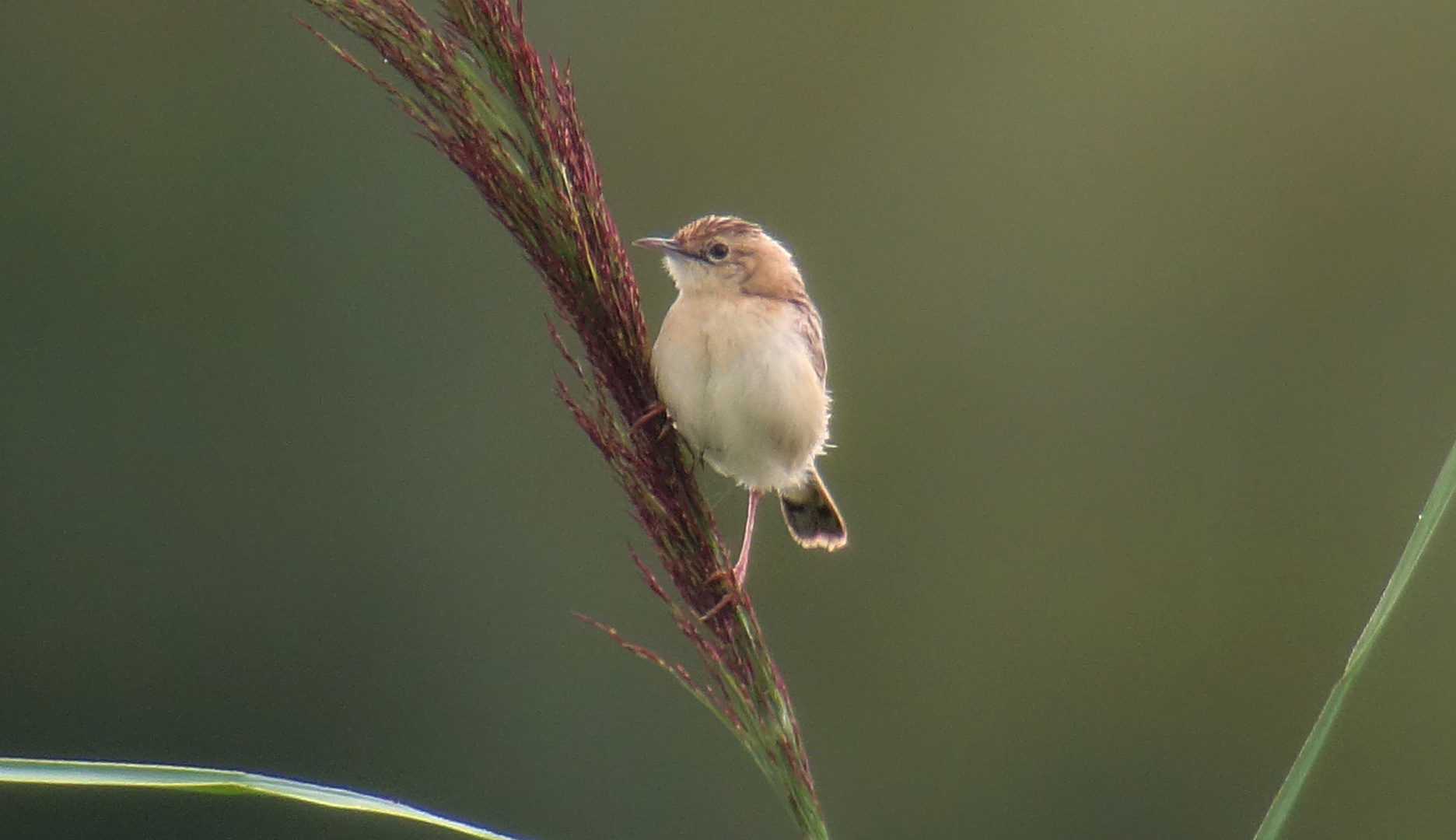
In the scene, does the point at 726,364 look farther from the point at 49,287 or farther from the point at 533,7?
the point at 49,287

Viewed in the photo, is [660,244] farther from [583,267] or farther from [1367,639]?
[1367,639]

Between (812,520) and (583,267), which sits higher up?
(583,267)

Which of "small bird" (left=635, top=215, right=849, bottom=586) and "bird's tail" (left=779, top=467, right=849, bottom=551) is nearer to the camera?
"small bird" (left=635, top=215, right=849, bottom=586)

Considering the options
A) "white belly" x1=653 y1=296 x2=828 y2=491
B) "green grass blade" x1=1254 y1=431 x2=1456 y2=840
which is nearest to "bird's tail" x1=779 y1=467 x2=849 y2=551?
"white belly" x1=653 y1=296 x2=828 y2=491

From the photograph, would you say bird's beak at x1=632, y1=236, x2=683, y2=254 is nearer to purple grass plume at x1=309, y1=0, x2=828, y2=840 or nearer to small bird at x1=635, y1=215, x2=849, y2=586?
small bird at x1=635, y1=215, x2=849, y2=586

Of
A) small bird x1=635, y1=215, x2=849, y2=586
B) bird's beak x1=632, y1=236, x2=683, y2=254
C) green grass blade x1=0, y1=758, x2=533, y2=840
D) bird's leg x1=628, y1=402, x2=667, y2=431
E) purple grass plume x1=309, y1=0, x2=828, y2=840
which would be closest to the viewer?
green grass blade x1=0, y1=758, x2=533, y2=840

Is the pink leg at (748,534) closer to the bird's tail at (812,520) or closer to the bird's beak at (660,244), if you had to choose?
the bird's tail at (812,520)

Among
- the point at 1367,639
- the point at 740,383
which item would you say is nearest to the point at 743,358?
the point at 740,383

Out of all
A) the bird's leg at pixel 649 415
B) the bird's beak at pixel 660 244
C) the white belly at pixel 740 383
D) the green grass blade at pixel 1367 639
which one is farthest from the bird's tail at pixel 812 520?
the green grass blade at pixel 1367 639
